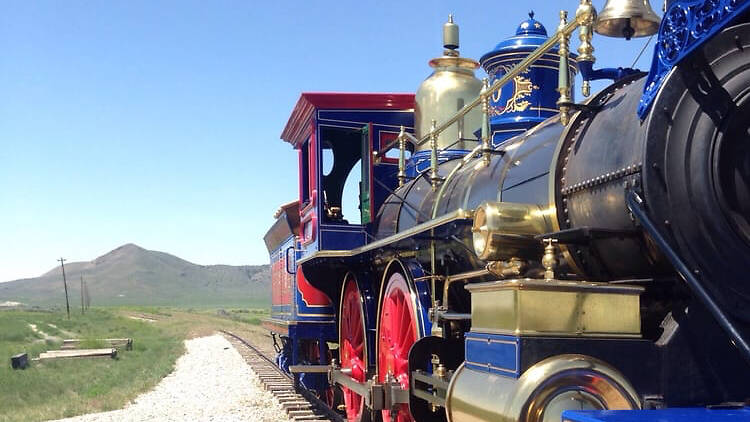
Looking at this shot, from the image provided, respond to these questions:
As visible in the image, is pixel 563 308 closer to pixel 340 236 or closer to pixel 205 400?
pixel 340 236

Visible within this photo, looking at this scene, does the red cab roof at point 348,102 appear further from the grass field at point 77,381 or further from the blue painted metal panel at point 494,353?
the grass field at point 77,381

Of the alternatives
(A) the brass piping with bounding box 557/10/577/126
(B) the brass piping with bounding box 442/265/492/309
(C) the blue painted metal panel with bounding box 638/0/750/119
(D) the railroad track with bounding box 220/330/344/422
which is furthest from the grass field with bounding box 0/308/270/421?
(C) the blue painted metal panel with bounding box 638/0/750/119

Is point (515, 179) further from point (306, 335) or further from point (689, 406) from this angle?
point (306, 335)

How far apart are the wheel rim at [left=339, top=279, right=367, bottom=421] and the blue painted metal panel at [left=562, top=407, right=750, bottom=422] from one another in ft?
15.6

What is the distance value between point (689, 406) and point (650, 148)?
1060 mm

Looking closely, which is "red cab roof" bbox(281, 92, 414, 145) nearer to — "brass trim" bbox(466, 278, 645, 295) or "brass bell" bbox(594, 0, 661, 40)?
Result: "brass bell" bbox(594, 0, 661, 40)

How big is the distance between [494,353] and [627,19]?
6.59 feet

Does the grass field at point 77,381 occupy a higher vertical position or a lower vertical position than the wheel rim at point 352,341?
lower

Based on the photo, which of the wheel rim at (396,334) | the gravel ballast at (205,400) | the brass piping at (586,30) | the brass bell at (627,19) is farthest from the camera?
the gravel ballast at (205,400)

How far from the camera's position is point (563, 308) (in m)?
3.05

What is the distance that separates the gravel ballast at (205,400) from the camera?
Answer: 1084 centimetres

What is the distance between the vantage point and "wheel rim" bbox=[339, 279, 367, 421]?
7.65 m

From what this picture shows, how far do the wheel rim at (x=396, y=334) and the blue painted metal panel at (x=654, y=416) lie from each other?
312 centimetres

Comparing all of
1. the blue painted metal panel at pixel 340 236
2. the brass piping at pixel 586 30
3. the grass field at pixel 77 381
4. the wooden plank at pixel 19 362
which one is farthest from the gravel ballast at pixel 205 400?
the brass piping at pixel 586 30
